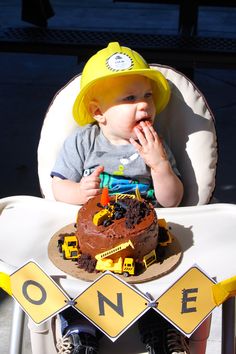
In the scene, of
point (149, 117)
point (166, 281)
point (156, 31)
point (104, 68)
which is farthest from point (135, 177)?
point (156, 31)

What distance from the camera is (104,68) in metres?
1.72

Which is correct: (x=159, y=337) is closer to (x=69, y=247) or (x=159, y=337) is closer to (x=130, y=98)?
(x=69, y=247)

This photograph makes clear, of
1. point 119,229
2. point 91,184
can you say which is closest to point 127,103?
point 91,184

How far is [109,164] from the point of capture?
6.08 ft

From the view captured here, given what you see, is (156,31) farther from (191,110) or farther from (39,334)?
(39,334)

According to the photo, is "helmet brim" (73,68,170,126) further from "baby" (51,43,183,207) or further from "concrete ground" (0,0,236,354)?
"concrete ground" (0,0,236,354)

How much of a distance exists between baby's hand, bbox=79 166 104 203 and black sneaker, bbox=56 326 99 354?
0.33 metres

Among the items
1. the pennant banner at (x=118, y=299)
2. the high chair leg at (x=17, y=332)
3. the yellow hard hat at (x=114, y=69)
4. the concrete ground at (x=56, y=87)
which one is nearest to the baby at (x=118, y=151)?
the yellow hard hat at (x=114, y=69)

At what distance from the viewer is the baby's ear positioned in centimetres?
182

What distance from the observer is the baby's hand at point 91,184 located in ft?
5.57

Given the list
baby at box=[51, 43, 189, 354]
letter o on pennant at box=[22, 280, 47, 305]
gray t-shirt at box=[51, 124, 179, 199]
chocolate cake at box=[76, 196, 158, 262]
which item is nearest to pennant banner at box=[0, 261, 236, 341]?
letter o on pennant at box=[22, 280, 47, 305]

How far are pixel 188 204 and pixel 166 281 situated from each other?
460mm

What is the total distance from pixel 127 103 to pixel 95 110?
11 centimetres

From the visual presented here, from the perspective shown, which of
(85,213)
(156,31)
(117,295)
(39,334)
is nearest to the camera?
(117,295)
